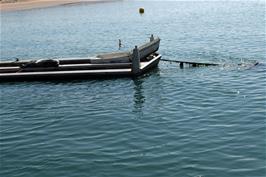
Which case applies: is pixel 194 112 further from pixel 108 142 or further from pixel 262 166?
pixel 262 166

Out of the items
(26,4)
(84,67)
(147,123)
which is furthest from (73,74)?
(26,4)

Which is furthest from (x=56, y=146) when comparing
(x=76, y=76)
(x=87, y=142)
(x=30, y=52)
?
(x=30, y=52)

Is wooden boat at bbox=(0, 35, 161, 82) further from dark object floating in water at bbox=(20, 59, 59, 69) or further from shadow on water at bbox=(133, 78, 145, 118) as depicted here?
shadow on water at bbox=(133, 78, 145, 118)

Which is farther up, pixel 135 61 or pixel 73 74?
pixel 135 61

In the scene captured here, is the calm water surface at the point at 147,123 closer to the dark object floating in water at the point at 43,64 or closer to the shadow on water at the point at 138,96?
the shadow on water at the point at 138,96

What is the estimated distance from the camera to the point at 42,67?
29969 millimetres

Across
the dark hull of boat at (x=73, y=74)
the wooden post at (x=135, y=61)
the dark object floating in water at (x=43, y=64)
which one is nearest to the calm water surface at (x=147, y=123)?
the dark hull of boat at (x=73, y=74)

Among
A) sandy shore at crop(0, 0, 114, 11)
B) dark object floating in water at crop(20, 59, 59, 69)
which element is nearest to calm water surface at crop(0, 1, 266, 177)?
dark object floating in water at crop(20, 59, 59, 69)

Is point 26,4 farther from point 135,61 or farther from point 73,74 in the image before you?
point 135,61

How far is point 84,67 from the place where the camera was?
29.5m

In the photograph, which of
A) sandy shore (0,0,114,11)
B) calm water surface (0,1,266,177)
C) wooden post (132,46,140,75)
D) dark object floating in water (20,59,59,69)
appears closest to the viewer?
calm water surface (0,1,266,177)

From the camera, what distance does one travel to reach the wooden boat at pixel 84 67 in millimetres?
27938

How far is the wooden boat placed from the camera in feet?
91.7

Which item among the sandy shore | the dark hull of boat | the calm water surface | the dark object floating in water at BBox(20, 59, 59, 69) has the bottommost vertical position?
the calm water surface
